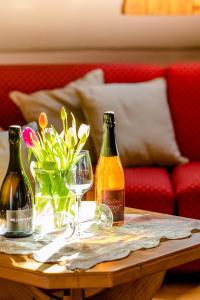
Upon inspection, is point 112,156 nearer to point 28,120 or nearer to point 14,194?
point 14,194

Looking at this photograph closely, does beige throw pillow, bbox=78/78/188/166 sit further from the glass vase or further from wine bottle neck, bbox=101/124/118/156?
the glass vase

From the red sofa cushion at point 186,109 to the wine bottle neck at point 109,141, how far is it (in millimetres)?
1377

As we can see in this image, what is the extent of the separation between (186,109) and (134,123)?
11.9 inches

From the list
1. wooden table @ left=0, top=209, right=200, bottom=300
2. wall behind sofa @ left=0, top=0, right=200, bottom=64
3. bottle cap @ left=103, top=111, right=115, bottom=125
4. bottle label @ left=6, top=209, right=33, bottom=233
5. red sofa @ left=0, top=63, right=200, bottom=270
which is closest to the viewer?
wooden table @ left=0, top=209, right=200, bottom=300

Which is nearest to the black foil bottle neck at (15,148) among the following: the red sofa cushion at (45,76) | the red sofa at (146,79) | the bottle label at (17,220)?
the bottle label at (17,220)

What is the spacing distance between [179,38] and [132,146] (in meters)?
0.88

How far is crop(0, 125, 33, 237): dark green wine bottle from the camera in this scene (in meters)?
2.32

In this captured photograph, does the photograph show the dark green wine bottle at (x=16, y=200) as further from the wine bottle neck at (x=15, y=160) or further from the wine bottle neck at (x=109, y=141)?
the wine bottle neck at (x=109, y=141)

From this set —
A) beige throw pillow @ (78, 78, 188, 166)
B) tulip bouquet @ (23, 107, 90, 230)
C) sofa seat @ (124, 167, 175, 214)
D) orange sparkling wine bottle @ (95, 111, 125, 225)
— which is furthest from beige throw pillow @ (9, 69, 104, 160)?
tulip bouquet @ (23, 107, 90, 230)

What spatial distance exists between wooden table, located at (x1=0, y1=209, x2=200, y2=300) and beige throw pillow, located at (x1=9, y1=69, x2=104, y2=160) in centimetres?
137

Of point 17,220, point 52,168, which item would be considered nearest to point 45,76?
point 52,168

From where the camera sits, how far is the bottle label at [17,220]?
2316 millimetres

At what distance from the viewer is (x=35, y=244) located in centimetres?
226

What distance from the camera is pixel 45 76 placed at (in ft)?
12.9
